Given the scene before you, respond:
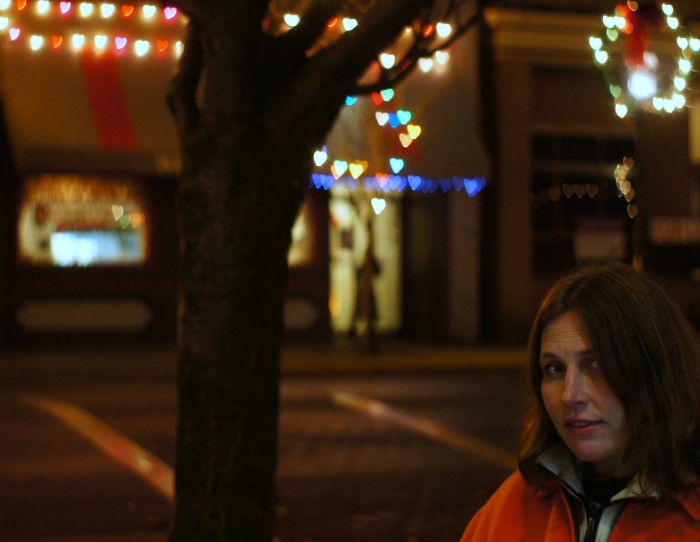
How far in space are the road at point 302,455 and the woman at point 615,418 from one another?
3.26 metres

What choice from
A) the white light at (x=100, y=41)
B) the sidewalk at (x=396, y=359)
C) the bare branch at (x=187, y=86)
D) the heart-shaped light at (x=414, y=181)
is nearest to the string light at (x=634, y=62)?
the sidewalk at (x=396, y=359)

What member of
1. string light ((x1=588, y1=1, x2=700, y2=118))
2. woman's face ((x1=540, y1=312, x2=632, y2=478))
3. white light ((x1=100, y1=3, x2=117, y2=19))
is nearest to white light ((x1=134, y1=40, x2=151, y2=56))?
white light ((x1=100, y1=3, x2=117, y2=19))

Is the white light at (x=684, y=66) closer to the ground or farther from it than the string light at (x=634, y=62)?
closer to the ground

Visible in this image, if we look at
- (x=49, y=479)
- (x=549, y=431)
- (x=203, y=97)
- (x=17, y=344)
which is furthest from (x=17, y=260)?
(x=549, y=431)

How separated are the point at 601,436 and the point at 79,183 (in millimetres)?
20560

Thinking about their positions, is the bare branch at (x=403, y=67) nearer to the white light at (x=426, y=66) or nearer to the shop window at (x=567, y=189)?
the white light at (x=426, y=66)

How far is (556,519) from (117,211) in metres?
20.6

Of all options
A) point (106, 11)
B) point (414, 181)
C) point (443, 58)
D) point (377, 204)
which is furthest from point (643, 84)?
point (106, 11)

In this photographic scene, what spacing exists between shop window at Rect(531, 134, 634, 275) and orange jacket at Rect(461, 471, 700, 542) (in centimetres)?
2184

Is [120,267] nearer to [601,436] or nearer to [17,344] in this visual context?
[17,344]

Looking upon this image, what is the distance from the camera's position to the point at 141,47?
2130 centimetres

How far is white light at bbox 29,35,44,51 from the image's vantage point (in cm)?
2067

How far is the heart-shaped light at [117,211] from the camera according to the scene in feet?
73.1

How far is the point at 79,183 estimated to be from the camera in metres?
22.0
